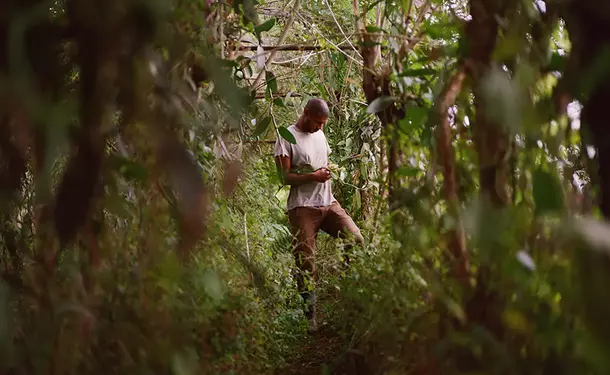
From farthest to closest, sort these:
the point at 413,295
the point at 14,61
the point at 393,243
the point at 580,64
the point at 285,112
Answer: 1. the point at 285,112
2. the point at 393,243
3. the point at 413,295
4. the point at 580,64
5. the point at 14,61

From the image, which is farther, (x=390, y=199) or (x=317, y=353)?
(x=317, y=353)

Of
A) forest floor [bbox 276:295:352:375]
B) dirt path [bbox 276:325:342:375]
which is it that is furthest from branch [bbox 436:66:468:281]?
dirt path [bbox 276:325:342:375]

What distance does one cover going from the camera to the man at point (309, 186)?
9.41ft

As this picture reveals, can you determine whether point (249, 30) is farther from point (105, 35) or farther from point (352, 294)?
point (105, 35)

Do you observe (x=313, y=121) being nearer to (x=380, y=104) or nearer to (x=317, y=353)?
(x=317, y=353)

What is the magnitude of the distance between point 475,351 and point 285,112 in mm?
3364

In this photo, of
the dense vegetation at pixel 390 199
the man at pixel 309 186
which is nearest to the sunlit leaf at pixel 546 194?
the dense vegetation at pixel 390 199

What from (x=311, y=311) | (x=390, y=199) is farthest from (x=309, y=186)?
(x=390, y=199)

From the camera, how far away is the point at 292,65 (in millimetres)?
3602

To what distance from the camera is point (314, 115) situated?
114 inches

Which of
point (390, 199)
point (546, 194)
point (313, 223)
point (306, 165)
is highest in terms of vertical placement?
point (306, 165)

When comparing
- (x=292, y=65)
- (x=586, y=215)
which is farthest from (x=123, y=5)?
(x=292, y=65)

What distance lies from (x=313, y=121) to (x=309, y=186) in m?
0.35

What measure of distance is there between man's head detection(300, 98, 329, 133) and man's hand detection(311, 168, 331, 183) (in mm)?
242
